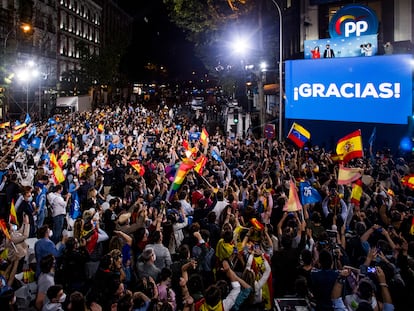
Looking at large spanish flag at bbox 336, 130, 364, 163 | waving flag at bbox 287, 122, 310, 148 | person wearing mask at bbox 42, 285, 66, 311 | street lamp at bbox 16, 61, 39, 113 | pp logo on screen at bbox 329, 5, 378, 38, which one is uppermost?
street lamp at bbox 16, 61, 39, 113

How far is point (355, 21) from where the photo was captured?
1958cm

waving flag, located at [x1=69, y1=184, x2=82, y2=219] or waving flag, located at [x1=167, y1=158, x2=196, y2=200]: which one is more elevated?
waving flag, located at [x1=167, y1=158, x2=196, y2=200]

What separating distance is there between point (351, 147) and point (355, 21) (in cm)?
1138

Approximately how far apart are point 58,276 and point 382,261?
451 cm

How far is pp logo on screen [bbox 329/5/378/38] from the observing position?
19.2 m

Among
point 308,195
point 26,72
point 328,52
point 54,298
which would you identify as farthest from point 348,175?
point 26,72

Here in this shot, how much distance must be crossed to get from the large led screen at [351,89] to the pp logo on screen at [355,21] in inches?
132

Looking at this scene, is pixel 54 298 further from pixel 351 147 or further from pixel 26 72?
pixel 26 72

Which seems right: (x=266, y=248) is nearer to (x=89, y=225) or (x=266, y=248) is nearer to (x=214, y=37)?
(x=89, y=225)

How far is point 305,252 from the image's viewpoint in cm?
562

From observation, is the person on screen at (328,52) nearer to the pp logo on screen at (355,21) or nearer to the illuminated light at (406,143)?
the pp logo on screen at (355,21)

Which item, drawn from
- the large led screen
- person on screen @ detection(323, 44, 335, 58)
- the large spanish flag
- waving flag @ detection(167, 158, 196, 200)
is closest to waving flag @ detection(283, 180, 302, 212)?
waving flag @ detection(167, 158, 196, 200)

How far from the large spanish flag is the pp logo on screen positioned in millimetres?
10613

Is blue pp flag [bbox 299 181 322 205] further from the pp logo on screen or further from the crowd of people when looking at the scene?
the pp logo on screen
